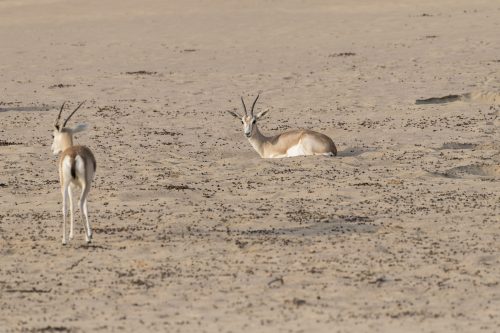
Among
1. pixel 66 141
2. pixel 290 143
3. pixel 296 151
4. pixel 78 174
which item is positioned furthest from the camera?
pixel 290 143

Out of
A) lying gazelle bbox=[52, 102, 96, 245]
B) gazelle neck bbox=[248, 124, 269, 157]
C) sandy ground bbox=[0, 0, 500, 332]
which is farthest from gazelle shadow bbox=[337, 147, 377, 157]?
lying gazelle bbox=[52, 102, 96, 245]

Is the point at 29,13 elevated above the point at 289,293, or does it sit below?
above

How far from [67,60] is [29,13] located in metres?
16.7

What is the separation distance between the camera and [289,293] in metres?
11.8

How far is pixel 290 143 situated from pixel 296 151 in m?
0.29

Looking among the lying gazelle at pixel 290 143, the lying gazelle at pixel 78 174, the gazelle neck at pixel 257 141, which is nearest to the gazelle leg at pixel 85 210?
the lying gazelle at pixel 78 174

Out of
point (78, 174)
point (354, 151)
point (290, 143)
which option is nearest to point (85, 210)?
point (78, 174)

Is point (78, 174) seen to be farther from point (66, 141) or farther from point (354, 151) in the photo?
point (354, 151)

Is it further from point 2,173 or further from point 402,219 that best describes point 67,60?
point 402,219

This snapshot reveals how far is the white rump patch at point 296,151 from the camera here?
66.8 feet

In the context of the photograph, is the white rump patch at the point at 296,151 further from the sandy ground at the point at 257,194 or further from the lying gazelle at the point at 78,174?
the lying gazelle at the point at 78,174

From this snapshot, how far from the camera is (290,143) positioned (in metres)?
20.7

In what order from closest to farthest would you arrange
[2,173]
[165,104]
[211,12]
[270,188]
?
[270,188], [2,173], [165,104], [211,12]

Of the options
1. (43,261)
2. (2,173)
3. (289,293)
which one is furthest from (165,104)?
(289,293)
